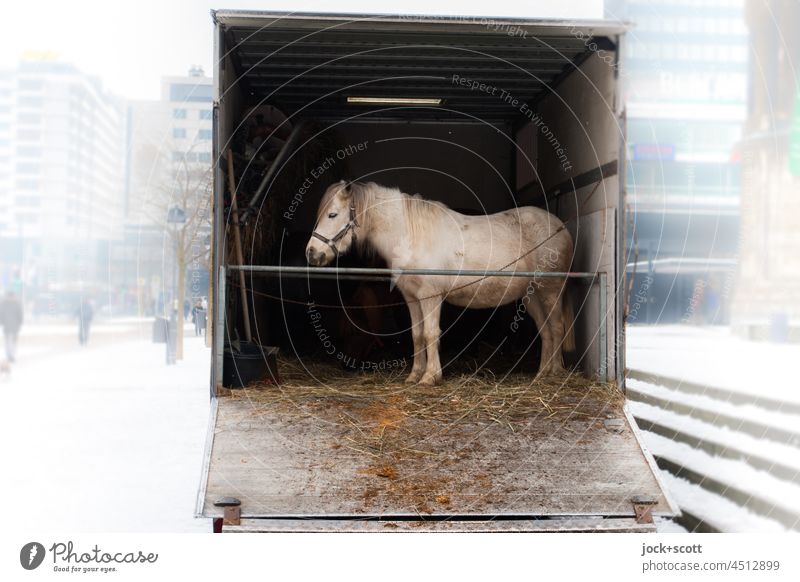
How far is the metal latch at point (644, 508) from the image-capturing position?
16.1ft

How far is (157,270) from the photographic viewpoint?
679 centimetres

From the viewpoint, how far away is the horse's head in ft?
21.9

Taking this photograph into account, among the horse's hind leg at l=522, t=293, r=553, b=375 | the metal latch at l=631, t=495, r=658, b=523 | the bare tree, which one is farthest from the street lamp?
the metal latch at l=631, t=495, r=658, b=523

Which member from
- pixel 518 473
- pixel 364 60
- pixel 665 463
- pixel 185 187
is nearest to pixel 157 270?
pixel 185 187

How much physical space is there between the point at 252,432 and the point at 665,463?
3.37 metres

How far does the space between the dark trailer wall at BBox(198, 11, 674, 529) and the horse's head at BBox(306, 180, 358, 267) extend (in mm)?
860

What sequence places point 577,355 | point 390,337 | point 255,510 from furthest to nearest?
point 390,337 → point 577,355 → point 255,510

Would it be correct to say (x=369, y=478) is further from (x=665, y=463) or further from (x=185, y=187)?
(x=185, y=187)

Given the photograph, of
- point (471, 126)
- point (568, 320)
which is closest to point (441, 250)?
point (568, 320)

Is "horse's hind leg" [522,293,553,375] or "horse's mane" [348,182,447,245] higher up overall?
"horse's mane" [348,182,447,245]

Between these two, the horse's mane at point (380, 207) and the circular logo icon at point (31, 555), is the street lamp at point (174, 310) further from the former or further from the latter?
the circular logo icon at point (31, 555)

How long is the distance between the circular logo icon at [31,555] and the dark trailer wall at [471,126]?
3.45 ft

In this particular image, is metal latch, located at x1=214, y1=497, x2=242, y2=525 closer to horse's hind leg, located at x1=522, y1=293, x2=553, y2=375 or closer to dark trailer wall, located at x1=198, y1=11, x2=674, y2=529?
dark trailer wall, located at x1=198, y1=11, x2=674, y2=529

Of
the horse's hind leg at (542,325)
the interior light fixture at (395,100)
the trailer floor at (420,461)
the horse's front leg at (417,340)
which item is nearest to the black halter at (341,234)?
the horse's front leg at (417,340)
